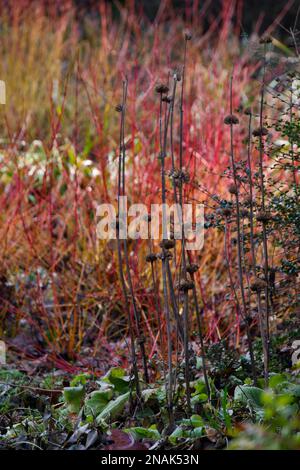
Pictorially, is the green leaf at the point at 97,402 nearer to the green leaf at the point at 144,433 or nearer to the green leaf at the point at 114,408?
the green leaf at the point at 114,408

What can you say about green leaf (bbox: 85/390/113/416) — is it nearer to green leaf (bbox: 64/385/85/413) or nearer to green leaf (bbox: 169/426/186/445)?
green leaf (bbox: 64/385/85/413)

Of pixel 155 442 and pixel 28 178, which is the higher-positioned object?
pixel 28 178

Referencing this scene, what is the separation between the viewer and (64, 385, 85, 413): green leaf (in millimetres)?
2184

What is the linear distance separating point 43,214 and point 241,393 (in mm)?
2032

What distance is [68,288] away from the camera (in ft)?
11.7

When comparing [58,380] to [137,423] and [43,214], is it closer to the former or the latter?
[137,423]

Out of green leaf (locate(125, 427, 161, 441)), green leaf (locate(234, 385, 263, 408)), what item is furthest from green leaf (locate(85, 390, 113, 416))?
green leaf (locate(234, 385, 263, 408))

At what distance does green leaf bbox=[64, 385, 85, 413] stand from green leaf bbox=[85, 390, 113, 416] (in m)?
0.04

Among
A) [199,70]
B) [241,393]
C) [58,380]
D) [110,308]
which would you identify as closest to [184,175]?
[241,393]

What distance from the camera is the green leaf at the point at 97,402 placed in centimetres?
213

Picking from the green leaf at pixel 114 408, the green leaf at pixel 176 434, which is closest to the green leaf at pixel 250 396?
the green leaf at pixel 176 434

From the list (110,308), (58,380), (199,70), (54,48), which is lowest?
(58,380)

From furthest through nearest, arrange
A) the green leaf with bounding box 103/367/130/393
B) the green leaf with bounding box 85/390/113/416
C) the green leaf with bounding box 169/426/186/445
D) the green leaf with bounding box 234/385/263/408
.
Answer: the green leaf with bounding box 103/367/130/393 → the green leaf with bounding box 85/390/113/416 → the green leaf with bounding box 234/385/263/408 → the green leaf with bounding box 169/426/186/445

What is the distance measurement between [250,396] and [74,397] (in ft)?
1.90
